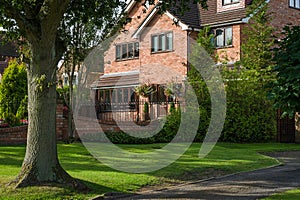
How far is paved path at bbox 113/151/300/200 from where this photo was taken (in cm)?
1052

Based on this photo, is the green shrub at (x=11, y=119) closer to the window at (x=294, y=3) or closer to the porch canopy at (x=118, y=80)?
the porch canopy at (x=118, y=80)

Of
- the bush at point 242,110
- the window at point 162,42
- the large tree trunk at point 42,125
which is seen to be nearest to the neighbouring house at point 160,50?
the window at point 162,42

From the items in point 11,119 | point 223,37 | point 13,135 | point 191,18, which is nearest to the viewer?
point 13,135

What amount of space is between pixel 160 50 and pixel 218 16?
4.72 m

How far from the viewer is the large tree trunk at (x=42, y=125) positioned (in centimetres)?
1046

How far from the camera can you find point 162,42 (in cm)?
3241

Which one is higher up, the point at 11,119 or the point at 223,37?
the point at 223,37

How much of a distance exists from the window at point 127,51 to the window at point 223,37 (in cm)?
656

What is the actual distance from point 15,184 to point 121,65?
85.0 feet

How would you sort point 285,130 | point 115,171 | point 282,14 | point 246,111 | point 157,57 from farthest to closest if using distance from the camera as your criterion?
point 157,57 → point 282,14 → point 285,130 → point 246,111 → point 115,171

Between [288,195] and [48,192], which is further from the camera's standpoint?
[288,195]

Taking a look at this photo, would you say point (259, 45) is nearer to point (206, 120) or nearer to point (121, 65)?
point (206, 120)

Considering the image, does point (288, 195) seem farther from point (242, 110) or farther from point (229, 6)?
point (229, 6)

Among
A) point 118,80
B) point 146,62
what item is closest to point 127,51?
point 118,80
